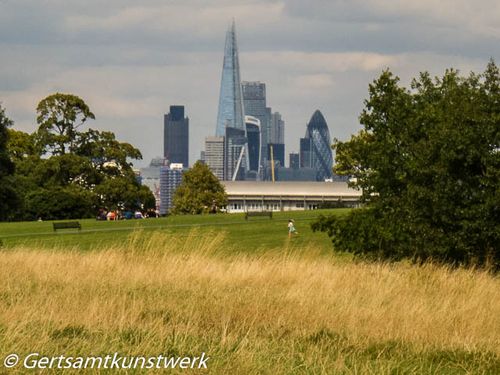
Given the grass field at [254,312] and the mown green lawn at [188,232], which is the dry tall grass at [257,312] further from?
the mown green lawn at [188,232]

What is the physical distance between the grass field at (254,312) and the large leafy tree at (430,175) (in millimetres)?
1354

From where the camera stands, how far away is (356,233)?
864 inches

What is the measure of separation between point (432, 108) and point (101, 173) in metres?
55.8

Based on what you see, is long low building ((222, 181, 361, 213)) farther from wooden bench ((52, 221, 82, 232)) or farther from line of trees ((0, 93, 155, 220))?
wooden bench ((52, 221, 82, 232))

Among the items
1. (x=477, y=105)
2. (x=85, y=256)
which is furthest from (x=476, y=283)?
(x=85, y=256)

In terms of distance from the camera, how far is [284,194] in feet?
567

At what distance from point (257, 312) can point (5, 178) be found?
43222mm

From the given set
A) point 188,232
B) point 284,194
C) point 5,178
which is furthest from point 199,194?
point 284,194

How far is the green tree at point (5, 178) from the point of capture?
53.9m

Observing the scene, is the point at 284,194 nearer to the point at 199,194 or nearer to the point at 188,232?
the point at 199,194

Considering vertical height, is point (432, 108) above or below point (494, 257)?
above

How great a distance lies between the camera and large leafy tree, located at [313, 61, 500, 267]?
65.4 feet

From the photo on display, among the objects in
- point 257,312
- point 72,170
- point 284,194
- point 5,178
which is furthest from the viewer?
point 284,194

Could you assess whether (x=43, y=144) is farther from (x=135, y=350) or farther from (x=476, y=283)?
(x=135, y=350)
